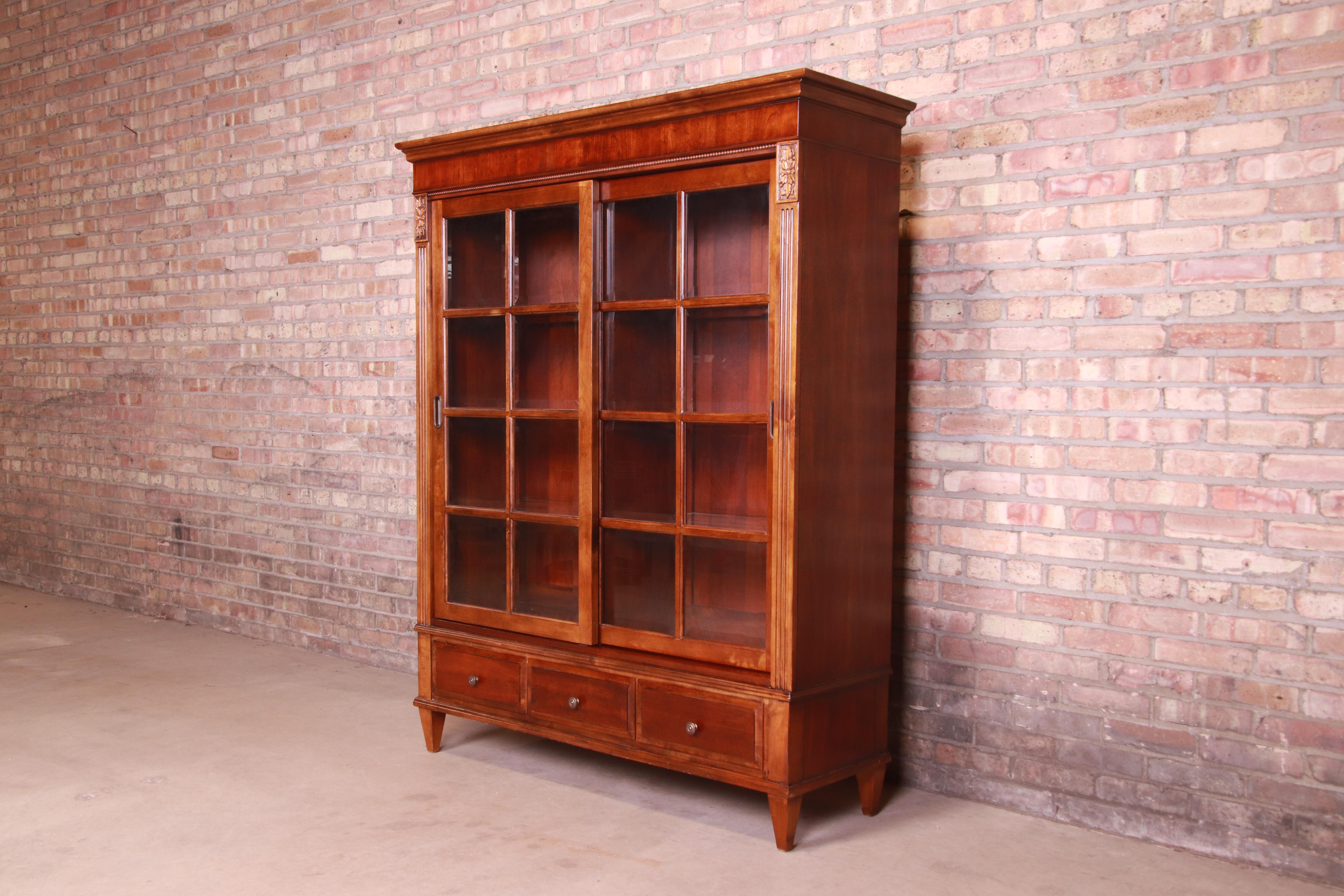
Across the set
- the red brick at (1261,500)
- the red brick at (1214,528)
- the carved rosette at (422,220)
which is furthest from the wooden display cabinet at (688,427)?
the red brick at (1261,500)

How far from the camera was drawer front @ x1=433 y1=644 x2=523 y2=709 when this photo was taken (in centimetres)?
354

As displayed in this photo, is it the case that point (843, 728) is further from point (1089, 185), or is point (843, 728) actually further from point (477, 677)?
point (1089, 185)

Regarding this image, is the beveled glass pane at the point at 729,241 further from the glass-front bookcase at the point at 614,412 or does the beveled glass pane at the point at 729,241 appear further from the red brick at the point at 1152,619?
the red brick at the point at 1152,619

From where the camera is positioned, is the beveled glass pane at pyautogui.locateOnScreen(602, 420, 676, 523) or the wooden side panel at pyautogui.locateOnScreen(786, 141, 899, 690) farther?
the beveled glass pane at pyautogui.locateOnScreen(602, 420, 676, 523)

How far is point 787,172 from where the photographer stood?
113 inches

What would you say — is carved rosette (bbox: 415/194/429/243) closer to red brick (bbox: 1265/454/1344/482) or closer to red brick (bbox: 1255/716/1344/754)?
red brick (bbox: 1265/454/1344/482)

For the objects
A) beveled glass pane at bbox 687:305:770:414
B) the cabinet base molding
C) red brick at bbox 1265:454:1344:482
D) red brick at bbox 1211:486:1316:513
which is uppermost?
beveled glass pane at bbox 687:305:770:414

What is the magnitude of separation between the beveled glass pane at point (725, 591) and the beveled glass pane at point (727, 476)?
0.06 meters

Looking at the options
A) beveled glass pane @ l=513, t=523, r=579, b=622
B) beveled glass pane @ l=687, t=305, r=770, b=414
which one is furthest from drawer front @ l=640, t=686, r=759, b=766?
beveled glass pane @ l=687, t=305, r=770, b=414

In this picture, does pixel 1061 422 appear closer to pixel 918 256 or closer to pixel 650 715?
pixel 918 256

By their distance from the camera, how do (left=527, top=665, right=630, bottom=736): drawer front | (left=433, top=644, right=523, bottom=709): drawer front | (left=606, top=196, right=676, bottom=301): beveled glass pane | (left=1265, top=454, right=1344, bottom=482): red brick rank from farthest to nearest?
(left=433, top=644, right=523, bottom=709): drawer front → (left=527, top=665, right=630, bottom=736): drawer front → (left=606, top=196, right=676, bottom=301): beveled glass pane → (left=1265, top=454, right=1344, bottom=482): red brick

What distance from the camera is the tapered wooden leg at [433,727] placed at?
3.76 meters

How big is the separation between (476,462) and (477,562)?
0.33m

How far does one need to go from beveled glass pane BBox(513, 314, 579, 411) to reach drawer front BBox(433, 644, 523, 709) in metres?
0.83
